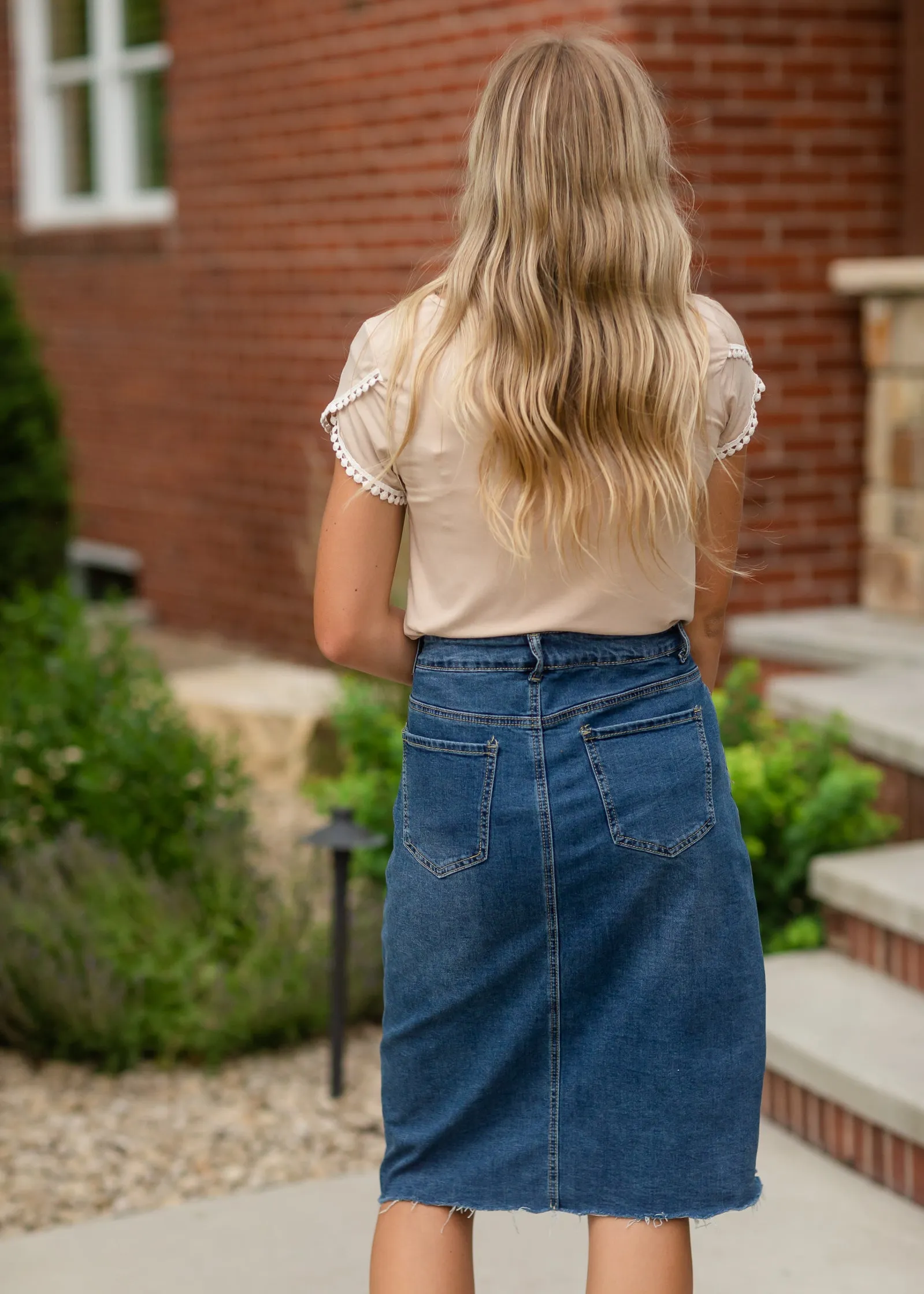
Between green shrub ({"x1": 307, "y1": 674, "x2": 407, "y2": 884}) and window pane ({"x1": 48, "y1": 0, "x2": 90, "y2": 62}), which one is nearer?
green shrub ({"x1": 307, "y1": 674, "x2": 407, "y2": 884})

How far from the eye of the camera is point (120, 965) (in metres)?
→ 3.89

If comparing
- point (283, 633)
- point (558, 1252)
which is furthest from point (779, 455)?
point (558, 1252)

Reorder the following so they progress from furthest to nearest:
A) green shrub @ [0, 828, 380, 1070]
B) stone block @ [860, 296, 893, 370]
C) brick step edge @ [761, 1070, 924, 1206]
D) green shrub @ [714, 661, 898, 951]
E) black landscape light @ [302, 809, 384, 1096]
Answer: stone block @ [860, 296, 893, 370]
green shrub @ [714, 661, 898, 951]
green shrub @ [0, 828, 380, 1070]
black landscape light @ [302, 809, 384, 1096]
brick step edge @ [761, 1070, 924, 1206]

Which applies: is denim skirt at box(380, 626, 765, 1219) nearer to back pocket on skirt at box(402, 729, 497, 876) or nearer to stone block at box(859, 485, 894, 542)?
back pocket on skirt at box(402, 729, 497, 876)

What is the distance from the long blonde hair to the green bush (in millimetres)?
5658

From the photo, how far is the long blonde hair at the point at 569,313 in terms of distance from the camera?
1.87 m

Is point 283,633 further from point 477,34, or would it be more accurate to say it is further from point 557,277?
point 557,277

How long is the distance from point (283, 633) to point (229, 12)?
2771 millimetres

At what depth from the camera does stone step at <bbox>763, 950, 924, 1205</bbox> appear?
3.19 m

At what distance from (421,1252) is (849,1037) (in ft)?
5.21

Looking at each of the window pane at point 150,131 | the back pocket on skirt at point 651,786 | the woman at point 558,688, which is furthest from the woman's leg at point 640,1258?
the window pane at point 150,131

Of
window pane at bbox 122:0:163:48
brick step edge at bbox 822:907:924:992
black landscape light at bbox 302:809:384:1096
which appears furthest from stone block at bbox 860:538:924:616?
window pane at bbox 122:0:163:48

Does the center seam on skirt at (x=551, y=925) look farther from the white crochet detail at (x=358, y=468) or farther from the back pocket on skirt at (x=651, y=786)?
the white crochet detail at (x=358, y=468)

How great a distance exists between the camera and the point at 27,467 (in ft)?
24.4
